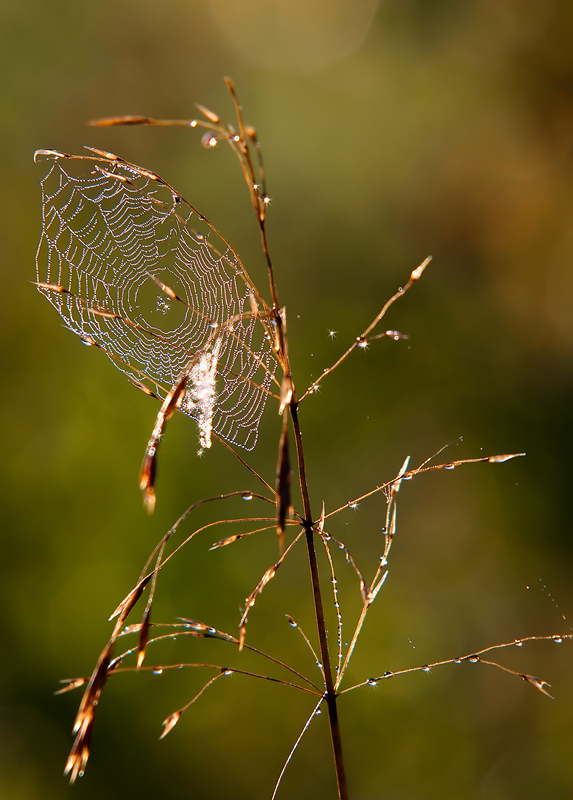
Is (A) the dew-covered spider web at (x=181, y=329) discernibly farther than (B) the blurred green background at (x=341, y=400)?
No

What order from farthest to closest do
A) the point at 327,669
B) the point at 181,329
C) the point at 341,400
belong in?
1. the point at 341,400
2. the point at 181,329
3. the point at 327,669

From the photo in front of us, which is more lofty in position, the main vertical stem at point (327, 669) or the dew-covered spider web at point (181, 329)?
the dew-covered spider web at point (181, 329)

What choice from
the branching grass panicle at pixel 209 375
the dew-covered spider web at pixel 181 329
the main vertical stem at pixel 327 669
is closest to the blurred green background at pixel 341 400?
the branching grass panicle at pixel 209 375

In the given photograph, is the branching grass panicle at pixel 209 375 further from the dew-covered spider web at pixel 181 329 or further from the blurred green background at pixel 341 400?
the blurred green background at pixel 341 400

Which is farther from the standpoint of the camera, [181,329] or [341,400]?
[341,400]

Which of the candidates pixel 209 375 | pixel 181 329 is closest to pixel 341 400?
pixel 181 329

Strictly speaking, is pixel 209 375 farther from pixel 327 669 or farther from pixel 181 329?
pixel 181 329

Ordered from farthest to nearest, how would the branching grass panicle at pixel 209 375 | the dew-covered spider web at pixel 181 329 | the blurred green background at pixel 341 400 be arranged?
1. the blurred green background at pixel 341 400
2. the dew-covered spider web at pixel 181 329
3. the branching grass panicle at pixel 209 375

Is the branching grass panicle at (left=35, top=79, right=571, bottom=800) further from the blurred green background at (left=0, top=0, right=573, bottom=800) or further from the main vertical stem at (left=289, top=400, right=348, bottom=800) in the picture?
the blurred green background at (left=0, top=0, right=573, bottom=800)
